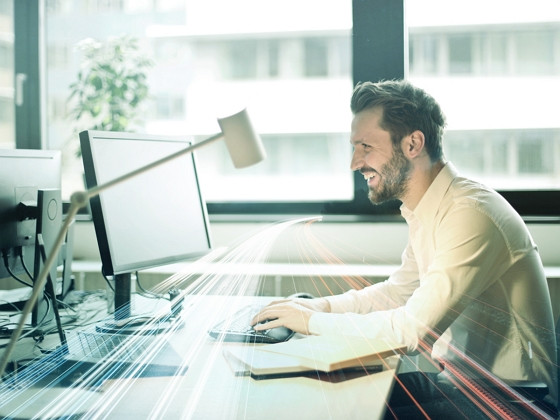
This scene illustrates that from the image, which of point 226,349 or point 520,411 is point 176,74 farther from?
point 520,411

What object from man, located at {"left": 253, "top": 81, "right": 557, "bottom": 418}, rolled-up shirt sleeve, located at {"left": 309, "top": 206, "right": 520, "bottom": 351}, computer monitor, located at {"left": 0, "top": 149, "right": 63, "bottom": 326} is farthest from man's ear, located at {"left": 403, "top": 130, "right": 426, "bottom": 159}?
computer monitor, located at {"left": 0, "top": 149, "right": 63, "bottom": 326}

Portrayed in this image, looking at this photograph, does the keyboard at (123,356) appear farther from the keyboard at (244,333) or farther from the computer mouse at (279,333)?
the computer mouse at (279,333)

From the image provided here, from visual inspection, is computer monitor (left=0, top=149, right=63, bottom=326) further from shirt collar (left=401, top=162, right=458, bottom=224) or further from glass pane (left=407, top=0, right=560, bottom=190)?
glass pane (left=407, top=0, right=560, bottom=190)

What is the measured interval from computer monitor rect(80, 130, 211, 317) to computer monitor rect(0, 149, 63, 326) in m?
0.23

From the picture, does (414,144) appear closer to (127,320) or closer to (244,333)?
(244,333)

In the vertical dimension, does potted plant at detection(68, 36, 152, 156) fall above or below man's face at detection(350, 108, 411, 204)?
above

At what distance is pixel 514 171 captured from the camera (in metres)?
2.99

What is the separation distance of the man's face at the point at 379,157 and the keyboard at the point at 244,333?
25.6 inches

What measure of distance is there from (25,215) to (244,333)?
0.78 meters

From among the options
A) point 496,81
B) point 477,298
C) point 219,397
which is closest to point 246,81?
point 496,81

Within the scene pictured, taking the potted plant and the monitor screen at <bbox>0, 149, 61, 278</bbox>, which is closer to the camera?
the monitor screen at <bbox>0, 149, 61, 278</bbox>

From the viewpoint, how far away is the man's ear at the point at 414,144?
1.88 metres

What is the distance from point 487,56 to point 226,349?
2.31 metres

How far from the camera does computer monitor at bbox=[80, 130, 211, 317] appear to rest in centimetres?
155
